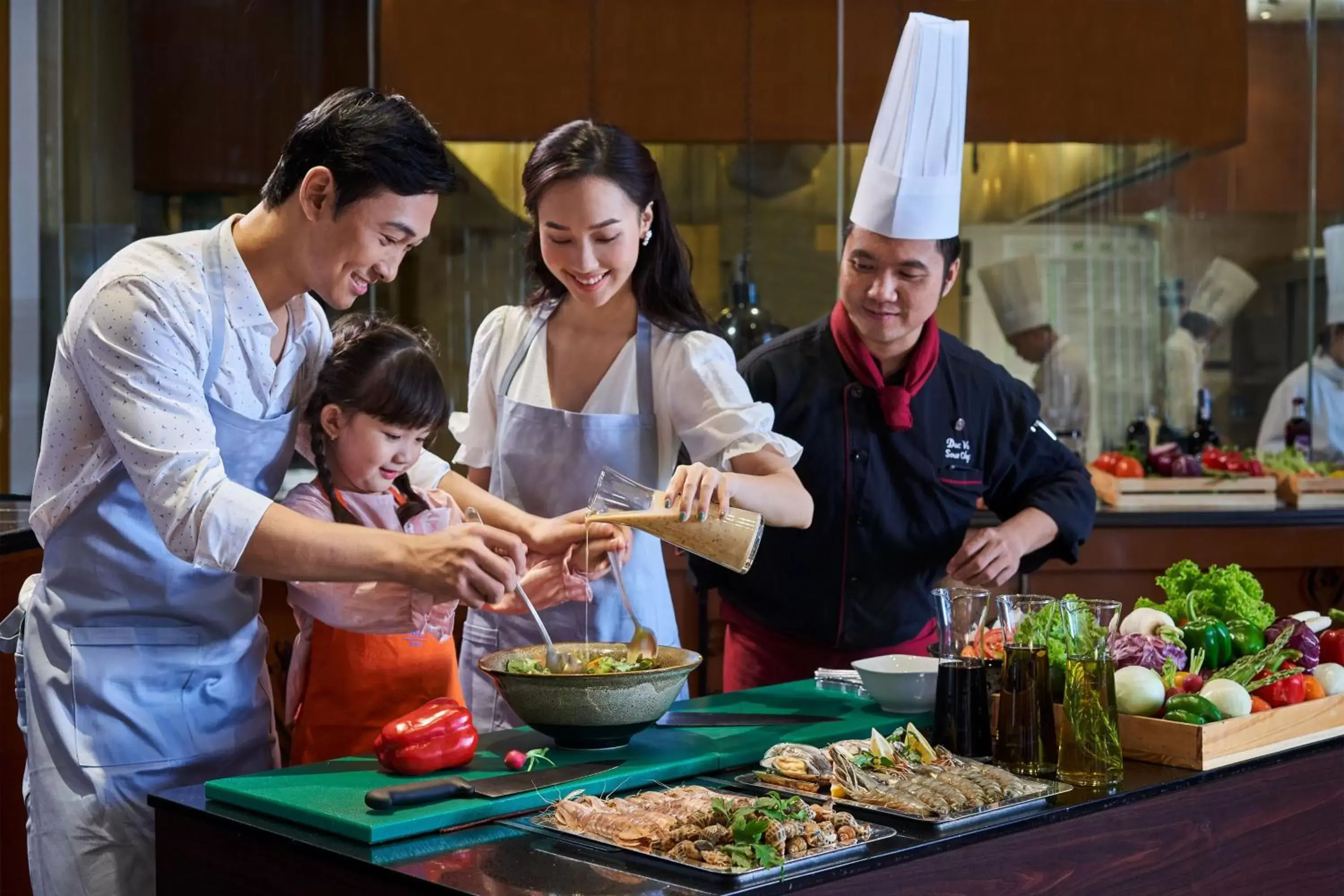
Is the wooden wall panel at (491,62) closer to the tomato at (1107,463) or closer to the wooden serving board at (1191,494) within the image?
the tomato at (1107,463)

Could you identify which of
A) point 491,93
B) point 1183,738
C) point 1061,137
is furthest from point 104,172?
point 1183,738

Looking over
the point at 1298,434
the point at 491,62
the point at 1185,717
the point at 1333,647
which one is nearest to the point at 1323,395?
the point at 1298,434

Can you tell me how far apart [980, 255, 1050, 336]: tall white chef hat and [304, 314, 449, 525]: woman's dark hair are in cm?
405

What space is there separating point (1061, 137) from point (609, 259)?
3.74 metres

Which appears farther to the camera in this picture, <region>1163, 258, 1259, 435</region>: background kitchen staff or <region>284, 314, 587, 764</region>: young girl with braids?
<region>1163, 258, 1259, 435</region>: background kitchen staff

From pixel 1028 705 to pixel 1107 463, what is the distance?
10.3 feet

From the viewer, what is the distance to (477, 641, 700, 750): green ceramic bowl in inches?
69.7

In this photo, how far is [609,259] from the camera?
2.28m

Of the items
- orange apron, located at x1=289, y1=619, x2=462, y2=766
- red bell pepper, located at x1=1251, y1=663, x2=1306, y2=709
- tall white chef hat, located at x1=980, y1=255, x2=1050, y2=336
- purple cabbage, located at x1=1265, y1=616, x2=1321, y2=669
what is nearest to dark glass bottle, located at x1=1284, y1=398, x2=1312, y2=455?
tall white chef hat, located at x1=980, y1=255, x2=1050, y2=336

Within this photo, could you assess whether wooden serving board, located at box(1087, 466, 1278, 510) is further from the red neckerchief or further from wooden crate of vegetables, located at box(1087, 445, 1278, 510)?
the red neckerchief

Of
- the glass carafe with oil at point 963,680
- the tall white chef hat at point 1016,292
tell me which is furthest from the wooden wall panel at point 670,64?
the glass carafe with oil at point 963,680

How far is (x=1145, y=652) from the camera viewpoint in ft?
6.60

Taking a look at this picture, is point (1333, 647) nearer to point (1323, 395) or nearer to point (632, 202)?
point (632, 202)

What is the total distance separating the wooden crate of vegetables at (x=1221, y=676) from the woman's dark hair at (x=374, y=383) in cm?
101
